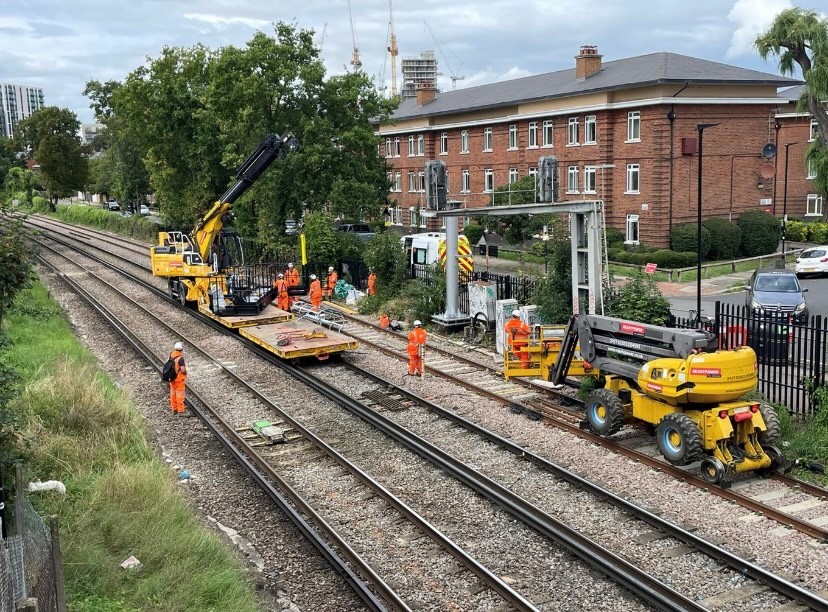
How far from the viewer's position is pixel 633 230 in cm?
4056

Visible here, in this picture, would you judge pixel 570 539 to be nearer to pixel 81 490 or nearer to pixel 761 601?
pixel 761 601

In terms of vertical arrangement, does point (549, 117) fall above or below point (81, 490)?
above

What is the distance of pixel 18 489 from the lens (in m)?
7.60

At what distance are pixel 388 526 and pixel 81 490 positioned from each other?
3.93m

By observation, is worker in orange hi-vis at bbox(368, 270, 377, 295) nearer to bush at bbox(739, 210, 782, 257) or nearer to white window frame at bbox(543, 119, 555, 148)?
white window frame at bbox(543, 119, 555, 148)

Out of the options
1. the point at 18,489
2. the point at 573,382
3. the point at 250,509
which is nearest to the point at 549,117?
the point at 573,382

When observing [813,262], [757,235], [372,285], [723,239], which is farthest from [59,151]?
[813,262]

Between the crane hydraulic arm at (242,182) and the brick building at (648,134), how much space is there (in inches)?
401

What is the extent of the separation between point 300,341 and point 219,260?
9843 mm

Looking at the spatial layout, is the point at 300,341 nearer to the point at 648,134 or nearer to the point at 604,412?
the point at 604,412

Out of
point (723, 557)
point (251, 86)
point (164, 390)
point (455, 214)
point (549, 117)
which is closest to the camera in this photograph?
point (723, 557)

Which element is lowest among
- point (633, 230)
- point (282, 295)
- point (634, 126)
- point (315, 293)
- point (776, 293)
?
point (776, 293)

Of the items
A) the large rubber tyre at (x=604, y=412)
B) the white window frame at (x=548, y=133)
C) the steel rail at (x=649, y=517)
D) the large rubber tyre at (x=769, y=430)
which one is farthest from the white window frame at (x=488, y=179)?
the large rubber tyre at (x=769, y=430)

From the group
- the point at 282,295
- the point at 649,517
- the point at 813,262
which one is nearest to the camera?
the point at 649,517
